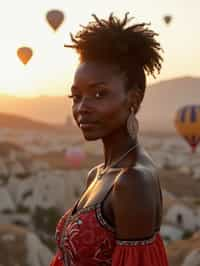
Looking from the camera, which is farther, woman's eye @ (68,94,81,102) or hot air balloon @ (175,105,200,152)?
hot air balloon @ (175,105,200,152)

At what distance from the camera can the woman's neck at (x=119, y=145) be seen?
9.02ft

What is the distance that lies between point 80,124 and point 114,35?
443 mm

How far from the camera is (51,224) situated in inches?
1671

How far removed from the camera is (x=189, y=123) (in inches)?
1666

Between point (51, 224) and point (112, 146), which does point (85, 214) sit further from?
point (51, 224)

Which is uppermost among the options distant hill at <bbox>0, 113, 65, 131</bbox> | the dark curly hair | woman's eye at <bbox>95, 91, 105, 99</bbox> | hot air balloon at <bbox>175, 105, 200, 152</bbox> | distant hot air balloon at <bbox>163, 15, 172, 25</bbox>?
distant hot air balloon at <bbox>163, 15, 172, 25</bbox>

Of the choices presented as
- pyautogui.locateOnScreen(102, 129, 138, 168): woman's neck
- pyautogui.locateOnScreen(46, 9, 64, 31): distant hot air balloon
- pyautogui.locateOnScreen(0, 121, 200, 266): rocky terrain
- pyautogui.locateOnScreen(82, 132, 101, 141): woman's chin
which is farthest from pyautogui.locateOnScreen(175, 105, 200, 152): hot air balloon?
pyautogui.locateOnScreen(82, 132, 101, 141): woman's chin

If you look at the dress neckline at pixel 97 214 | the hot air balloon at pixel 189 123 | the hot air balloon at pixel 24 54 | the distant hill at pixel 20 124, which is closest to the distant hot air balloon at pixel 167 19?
the hot air balloon at pixel 189 123

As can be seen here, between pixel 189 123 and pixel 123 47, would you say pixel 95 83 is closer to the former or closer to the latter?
pixel 123 47

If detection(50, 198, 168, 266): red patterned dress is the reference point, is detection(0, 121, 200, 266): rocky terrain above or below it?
below

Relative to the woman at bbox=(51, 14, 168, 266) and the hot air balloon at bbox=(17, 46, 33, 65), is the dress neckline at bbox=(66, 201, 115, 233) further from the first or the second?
the hot air balloon at bbox=(17, 46, 33, 65)

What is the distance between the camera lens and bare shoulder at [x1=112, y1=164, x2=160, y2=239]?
238cm

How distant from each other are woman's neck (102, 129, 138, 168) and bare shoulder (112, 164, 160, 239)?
275 millimetres

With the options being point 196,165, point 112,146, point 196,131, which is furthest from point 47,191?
point 196,165
